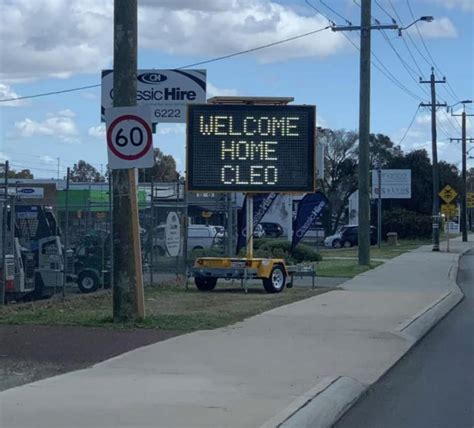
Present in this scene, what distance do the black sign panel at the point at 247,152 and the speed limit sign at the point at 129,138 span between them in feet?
23.0

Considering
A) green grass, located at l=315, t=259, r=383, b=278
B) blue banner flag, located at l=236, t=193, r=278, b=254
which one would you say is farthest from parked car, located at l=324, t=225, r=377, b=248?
blue banner flag, located at l=236, t=193, r=278, b=254

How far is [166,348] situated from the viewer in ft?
41.6

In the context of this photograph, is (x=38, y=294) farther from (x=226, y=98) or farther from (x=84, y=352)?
(x=84, y=352)

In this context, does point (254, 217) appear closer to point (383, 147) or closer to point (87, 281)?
point (87, 281)

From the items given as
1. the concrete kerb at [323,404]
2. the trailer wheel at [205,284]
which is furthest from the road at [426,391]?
the trailer wheel at [205,284]

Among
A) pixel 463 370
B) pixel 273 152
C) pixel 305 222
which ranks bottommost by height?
pixel 463 370

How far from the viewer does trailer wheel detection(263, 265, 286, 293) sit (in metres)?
22.0

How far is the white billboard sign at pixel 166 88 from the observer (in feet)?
98.0

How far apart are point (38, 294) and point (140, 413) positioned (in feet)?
39.3

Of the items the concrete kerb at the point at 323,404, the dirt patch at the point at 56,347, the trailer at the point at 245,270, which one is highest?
the trailer at the point at 245,270

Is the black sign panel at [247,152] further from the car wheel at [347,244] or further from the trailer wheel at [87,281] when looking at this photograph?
the car wheel at [347,244]

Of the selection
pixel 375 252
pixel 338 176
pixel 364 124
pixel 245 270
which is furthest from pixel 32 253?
pixel 338 176

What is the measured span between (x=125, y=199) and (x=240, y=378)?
4.93 m

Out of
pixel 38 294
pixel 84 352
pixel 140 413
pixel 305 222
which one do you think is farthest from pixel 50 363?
pixel 305 222
